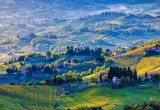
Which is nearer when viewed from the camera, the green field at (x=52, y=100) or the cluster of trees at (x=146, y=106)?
the cluster of trees at (x=146, y=106)

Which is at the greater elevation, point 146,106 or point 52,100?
point 146,106

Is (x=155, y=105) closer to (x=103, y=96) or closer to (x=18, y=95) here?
(x=103, y=96)

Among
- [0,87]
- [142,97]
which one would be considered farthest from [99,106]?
[0,87]

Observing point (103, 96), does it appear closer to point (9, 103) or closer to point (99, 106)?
point (99, 106)

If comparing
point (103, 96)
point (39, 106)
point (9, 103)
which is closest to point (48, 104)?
point (39, 106)

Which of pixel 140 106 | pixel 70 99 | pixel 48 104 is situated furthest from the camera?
pixel 70 99

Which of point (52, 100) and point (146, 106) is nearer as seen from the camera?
point (146, 106)

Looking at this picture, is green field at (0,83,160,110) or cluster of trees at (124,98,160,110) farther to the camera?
green field at (0,83,160,110)

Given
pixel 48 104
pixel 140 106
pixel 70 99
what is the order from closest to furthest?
pixel 140 106 → pixel 48 104 → pixel 70 99

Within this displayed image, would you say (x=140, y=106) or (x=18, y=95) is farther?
(x=18, y=95)
